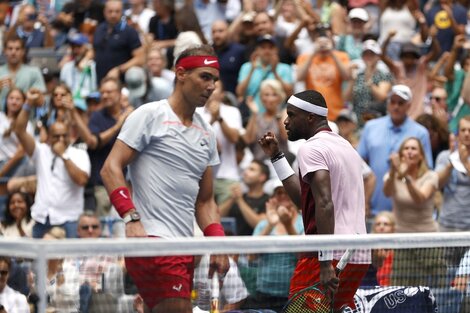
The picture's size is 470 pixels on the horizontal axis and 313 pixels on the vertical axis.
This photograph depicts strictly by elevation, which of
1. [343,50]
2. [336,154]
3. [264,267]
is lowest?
[264,267]

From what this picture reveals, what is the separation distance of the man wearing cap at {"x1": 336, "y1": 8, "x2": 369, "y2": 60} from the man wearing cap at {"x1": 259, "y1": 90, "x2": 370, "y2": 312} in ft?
28.5

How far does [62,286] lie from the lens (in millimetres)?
6648

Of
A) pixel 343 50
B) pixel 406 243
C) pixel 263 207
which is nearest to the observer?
pixel 406 243

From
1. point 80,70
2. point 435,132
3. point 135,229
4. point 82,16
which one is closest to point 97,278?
point 135,229

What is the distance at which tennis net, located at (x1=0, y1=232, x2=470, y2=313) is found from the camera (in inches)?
251

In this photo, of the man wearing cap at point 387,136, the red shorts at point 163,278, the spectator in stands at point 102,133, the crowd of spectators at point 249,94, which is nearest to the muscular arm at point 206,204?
the red shorts at point 163,278

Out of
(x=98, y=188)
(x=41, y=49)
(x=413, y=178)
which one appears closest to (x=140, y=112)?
(x=413, y=178)

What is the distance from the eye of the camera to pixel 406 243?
7.31m

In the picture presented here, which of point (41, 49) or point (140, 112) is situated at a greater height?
point (41, 49)

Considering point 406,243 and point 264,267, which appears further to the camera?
point 264,267

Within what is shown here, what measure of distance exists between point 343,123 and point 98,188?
113 inches

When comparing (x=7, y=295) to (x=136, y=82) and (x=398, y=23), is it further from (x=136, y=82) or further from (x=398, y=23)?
(x=398, y=23)

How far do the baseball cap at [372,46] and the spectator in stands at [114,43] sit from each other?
3042mm

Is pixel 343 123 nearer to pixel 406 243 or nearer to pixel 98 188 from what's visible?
pixel 98 188
